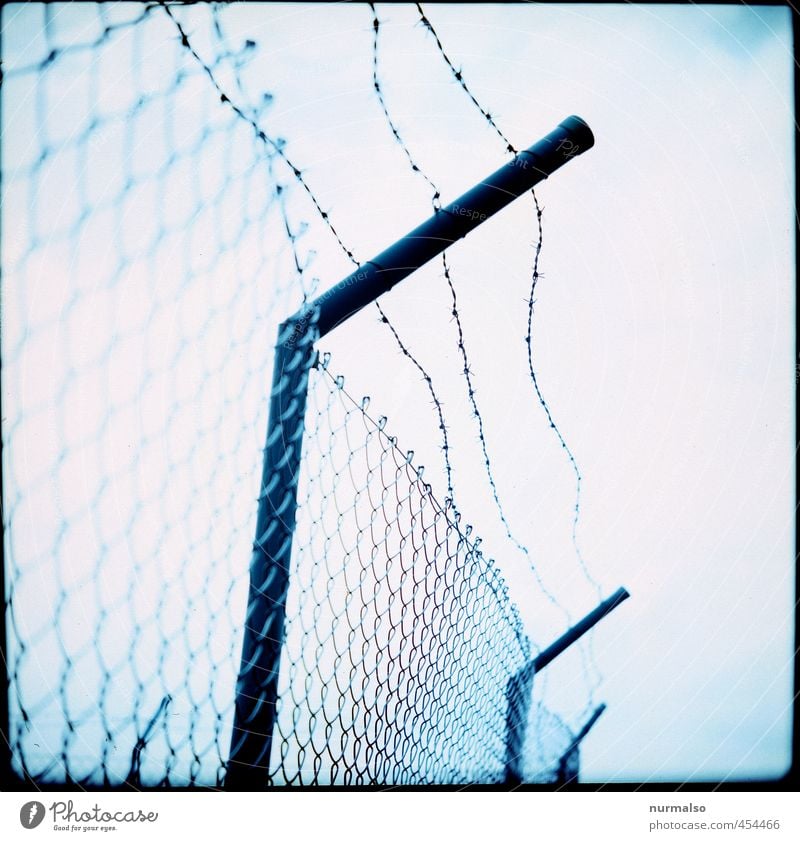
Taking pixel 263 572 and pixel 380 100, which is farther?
pixel 380 100

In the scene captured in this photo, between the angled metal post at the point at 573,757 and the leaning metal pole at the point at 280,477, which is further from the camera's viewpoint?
the angled metal post at the point at 573,757

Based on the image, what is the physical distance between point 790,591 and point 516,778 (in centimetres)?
30

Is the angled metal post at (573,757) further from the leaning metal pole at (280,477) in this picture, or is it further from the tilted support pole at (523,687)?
the leaning metal pole at (280,477)

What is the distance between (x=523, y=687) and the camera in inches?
34.7

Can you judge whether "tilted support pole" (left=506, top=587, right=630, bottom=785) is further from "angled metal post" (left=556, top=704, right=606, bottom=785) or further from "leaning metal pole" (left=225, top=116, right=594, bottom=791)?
"leaning metal pole" (left=225, top=116, right=594, bottom=791)

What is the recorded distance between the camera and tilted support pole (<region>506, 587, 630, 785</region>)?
2.38 feet

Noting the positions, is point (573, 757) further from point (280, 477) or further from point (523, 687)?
point (280, 477)

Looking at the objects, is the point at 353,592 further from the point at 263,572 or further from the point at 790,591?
the point at 790,591

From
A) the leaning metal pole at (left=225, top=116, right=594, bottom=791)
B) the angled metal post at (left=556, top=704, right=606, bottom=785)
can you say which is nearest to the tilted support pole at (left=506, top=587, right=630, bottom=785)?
the angled metal post at (left=556, top=704, right=606, bottom=785)

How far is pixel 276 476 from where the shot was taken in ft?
1.73

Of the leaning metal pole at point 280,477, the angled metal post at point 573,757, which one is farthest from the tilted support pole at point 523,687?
the leaning metal pole at point 280,477

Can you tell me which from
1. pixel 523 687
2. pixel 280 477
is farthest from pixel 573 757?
pixel 280 477

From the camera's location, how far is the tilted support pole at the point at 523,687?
0.72 metres
